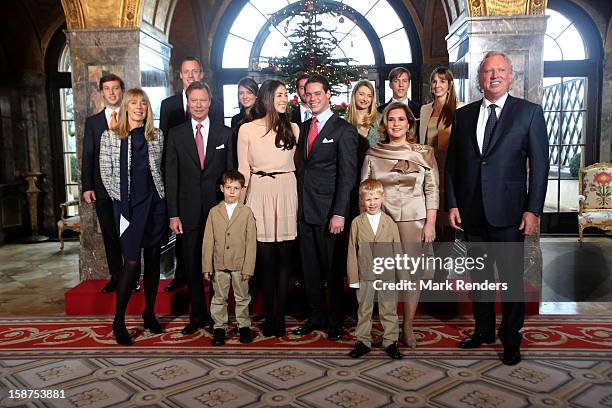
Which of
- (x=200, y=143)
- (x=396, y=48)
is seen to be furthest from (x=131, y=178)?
(x=396, y=48)

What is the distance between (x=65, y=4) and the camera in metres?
5.18

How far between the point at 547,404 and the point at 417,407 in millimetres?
639

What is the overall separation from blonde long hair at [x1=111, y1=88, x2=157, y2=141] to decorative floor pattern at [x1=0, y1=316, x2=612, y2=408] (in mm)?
1369

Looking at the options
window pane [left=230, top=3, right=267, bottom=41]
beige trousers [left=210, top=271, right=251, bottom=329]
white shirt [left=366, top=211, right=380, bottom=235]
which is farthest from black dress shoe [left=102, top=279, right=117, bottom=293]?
window pane [left=230, top=3, right=267, bottom=41]

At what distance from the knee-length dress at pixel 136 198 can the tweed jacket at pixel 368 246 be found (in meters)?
1.36

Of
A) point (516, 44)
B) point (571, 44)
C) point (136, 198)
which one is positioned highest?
point (571, 44)

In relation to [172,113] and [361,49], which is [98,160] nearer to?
[172,113]

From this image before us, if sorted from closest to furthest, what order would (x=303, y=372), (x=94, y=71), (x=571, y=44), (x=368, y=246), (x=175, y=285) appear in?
(x=303, y=372)
(x=368, y=246)
(x=175, y=285)
(x=94, y=71)
(x=571, y=44)

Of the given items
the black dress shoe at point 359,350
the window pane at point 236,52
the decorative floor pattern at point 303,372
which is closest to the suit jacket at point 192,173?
the decorative floor pattern at point 303,372

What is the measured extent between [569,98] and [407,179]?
21.8 feet

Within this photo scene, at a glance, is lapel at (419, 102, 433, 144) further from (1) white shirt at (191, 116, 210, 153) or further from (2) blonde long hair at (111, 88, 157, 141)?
(2) blonde long hair at (111, 88, 157, 141)

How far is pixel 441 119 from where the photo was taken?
388 cm

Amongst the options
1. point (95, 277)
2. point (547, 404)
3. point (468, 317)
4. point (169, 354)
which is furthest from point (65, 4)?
point (547, 404)

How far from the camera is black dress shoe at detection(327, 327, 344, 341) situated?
3.62 meters
